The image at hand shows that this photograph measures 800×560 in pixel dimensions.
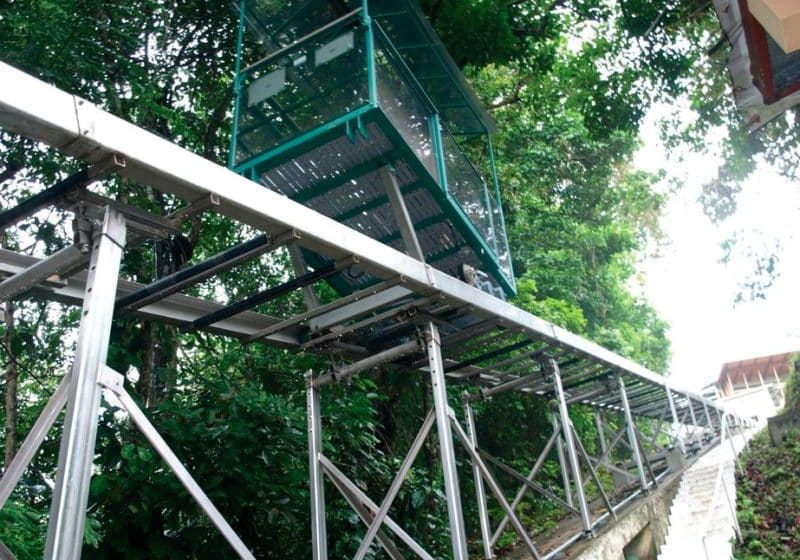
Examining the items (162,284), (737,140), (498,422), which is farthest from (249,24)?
(737,140)

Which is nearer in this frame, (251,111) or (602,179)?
(251,111)

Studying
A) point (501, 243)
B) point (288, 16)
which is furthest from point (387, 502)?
point (288, 16)

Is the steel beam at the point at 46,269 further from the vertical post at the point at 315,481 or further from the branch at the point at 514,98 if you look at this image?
the branch at the point at 514,98

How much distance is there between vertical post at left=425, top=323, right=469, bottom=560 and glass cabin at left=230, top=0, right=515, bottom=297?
1.29m

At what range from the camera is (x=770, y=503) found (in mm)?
12414

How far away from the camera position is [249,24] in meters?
6.98

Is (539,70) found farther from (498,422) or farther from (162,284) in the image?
(162,284)

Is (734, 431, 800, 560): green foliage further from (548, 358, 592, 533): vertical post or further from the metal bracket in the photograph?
the metal bracket

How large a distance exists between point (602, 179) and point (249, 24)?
11864 mm

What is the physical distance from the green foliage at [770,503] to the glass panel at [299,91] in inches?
374

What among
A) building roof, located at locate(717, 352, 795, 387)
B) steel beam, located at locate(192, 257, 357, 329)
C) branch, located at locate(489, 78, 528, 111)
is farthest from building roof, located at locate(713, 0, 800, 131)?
building roof, located at locate(717, 352, 795, 387)

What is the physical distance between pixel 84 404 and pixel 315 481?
8.38 ft

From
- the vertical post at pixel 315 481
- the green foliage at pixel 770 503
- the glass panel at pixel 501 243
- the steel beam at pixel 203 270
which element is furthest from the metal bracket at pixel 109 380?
the green foliage at pixel 770 503

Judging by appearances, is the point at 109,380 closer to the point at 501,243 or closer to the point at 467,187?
the point at 467,187
